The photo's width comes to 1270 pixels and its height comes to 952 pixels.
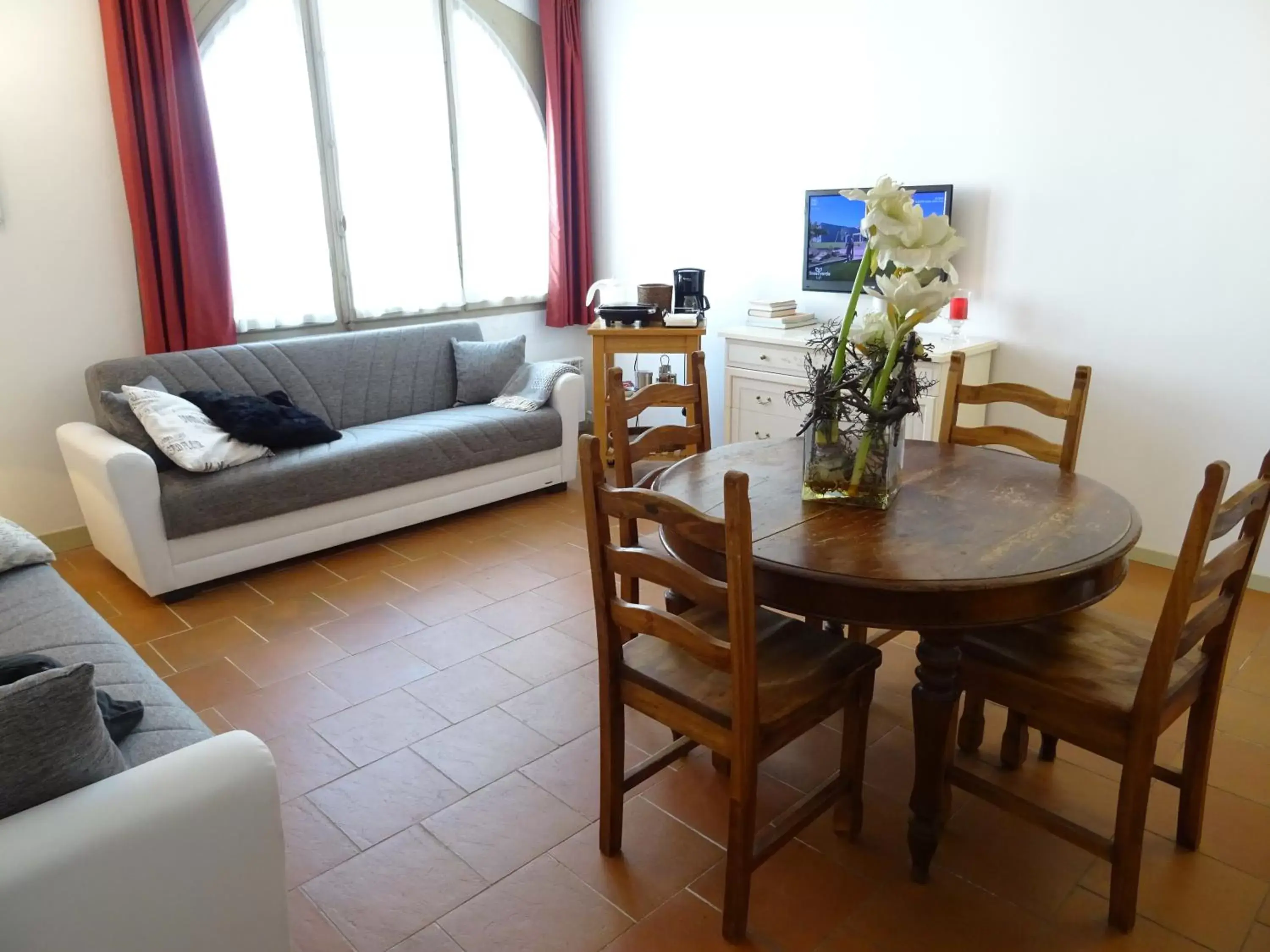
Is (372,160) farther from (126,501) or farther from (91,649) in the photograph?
(91,649)

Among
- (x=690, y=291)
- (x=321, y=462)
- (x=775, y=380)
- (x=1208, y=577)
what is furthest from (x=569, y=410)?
(x=1208, y=577)

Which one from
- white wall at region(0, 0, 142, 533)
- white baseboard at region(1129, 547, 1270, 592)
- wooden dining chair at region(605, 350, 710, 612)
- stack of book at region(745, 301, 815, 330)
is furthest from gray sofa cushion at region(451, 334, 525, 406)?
white baseboard at region(1129, 547, 1270, 592)

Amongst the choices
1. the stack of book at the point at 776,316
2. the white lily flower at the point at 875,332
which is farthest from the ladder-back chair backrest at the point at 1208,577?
the stack of book at the point at 776,316

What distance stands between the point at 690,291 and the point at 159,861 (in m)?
Answer: 3.60

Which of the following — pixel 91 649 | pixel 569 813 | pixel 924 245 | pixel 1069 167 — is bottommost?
pixel 569 813

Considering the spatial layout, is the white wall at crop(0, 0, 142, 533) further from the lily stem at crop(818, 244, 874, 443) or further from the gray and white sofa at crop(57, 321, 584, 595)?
the lily stem at crop(818, 244, 874, 443)

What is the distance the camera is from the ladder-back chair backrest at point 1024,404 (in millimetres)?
2260

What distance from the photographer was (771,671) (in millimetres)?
1743

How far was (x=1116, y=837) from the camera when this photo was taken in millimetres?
1652

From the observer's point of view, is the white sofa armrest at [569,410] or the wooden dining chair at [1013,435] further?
the white sofa armrest at [569,410]

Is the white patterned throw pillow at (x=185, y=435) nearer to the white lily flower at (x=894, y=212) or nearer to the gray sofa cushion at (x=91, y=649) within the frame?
the gray sofa cushion at (x=91, y=649)

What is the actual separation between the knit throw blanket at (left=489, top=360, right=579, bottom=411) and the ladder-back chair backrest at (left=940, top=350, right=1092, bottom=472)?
7.14ft

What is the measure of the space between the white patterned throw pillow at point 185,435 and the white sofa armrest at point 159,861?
6.98 ft

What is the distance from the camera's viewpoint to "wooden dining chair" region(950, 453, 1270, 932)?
152cm
